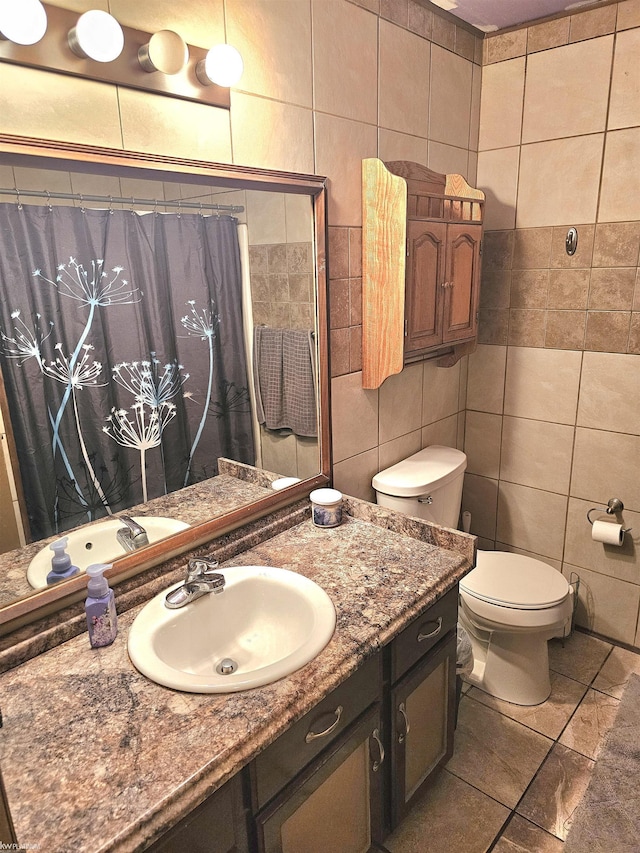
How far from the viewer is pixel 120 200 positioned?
1.21m

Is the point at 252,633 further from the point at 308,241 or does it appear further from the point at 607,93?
the point at 607,93

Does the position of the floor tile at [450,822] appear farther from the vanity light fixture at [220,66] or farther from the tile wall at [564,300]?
the vanity light fixture at [220,66]

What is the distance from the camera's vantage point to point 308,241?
161 cm

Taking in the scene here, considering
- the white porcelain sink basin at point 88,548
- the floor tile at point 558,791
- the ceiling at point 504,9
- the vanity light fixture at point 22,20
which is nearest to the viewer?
the vanity light fixture at point 22,20

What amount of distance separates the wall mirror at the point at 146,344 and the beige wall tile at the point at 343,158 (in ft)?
0.26

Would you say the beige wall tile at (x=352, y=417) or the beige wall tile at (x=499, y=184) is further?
the beige wall tile at (x=499, y=184)

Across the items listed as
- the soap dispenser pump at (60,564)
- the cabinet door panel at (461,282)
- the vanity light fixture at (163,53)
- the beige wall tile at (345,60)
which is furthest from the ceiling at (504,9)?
the soap dispenser pump at (60,564)

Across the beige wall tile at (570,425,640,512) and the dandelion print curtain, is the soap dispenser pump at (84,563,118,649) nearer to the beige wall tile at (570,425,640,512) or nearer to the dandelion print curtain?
the dandelion print curtain

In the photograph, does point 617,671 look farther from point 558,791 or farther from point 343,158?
point 343,158

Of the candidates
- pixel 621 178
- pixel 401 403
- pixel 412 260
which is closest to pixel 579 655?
pixel 401 403

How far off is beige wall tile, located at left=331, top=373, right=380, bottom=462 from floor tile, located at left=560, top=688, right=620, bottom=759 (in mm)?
1195

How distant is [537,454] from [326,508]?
1.17 metres

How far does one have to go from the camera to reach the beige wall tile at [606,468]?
2164mm

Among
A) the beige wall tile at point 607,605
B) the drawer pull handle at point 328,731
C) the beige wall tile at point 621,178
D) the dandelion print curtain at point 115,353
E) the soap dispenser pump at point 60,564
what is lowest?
the beige wall tile at point 607,605
